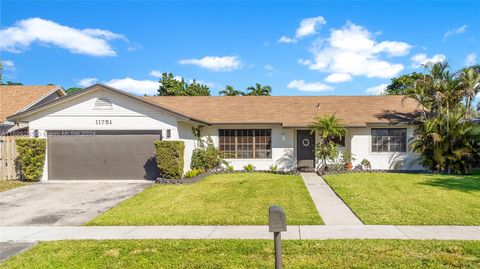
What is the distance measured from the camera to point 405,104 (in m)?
20.7

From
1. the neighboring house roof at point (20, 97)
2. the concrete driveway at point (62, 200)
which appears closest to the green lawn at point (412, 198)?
the concrete driveway at point (62, 200)

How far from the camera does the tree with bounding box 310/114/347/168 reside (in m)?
16.9

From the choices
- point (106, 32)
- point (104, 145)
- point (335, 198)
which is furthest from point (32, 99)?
point (335, 198)

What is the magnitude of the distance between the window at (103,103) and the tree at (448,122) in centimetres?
1471

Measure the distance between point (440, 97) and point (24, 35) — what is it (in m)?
23.5

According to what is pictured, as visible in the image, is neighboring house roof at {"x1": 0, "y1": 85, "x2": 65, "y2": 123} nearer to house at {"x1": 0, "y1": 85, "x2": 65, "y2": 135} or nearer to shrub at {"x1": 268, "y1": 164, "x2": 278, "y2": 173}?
house at {"x1": 0, "y1": 85, "x2": 65, "y2": 135}

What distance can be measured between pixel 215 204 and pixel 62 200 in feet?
17.1

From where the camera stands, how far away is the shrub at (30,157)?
14812mm

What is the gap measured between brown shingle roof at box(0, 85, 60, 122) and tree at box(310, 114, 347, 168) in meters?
17.8

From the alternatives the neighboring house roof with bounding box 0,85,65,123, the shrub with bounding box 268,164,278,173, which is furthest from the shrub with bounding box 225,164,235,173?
the neighboring house roof with bounding box 0,85,65,123

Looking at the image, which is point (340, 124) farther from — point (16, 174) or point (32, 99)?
point (32, 99)

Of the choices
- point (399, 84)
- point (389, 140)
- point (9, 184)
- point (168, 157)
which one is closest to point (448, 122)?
point (389, 140)

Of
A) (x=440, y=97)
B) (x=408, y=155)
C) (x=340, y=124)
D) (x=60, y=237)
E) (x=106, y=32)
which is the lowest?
(x=60, y=237)

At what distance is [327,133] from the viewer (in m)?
16.7
